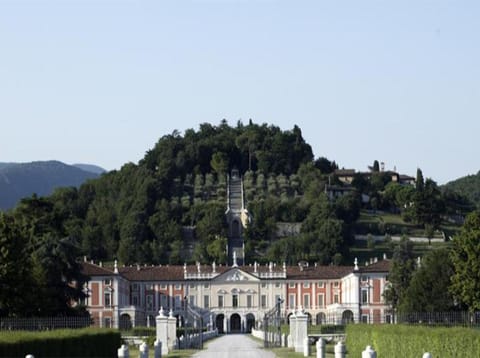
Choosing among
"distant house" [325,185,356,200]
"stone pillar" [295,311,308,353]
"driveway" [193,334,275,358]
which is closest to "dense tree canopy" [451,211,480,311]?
"driveway" [193,334,275,358]

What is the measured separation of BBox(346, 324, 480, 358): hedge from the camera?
27328mm

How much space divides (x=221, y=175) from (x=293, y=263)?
4244cm

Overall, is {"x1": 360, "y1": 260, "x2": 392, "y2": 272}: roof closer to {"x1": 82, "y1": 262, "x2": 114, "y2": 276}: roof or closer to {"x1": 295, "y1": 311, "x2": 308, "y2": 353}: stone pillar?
{"x1": 82, "y1": 262, "x2": 114, "y2": 276}: roof

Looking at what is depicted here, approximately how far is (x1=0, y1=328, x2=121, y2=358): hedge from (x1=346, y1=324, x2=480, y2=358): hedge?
712 centimetres

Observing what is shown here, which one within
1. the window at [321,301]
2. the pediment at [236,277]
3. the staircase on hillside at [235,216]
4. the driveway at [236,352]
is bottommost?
the driveway at [236,352]

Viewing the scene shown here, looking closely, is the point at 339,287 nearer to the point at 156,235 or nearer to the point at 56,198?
the point at 156,235

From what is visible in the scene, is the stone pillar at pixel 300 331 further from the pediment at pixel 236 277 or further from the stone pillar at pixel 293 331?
the pediment at pixel 236 277

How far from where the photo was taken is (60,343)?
103 feet

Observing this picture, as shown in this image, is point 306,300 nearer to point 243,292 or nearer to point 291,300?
point 291,300

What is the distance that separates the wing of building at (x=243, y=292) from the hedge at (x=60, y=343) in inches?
3328

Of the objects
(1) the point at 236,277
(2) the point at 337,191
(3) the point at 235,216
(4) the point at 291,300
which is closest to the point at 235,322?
(1) the point at 236,277

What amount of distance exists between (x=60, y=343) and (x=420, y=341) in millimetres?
8223

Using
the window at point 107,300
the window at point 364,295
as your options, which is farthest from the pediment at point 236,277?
the window at point 107,300

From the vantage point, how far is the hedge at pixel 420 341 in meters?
27.3
